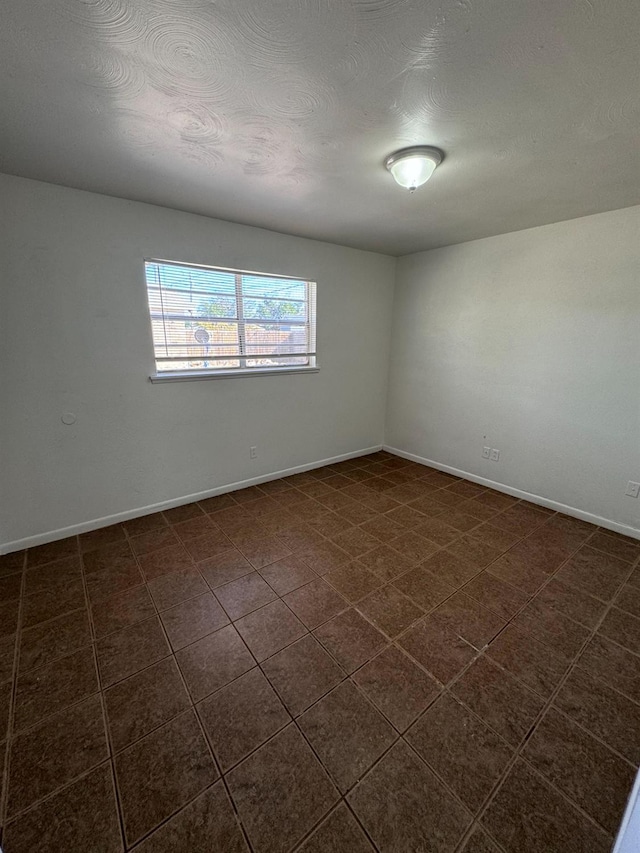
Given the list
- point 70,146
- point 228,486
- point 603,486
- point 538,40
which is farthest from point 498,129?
point 228,486

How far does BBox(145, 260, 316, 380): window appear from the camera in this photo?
8.46 ft

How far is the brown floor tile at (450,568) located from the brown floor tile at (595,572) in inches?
22.3

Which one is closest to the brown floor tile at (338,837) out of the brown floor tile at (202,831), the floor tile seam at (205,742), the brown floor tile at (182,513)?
the brown floor tile at (202,831)

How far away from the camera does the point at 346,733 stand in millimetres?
1248

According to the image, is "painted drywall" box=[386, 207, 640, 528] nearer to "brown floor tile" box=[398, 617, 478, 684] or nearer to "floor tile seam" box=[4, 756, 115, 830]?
"brown floor tile" box=[398, 617, 478, 684]

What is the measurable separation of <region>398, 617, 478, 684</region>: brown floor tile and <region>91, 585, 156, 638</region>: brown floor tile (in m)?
1.39

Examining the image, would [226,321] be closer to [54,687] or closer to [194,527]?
[194,527]

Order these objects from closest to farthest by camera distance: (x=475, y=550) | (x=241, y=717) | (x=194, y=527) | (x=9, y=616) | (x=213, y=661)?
(x=241, y=717), (x=213, y=661), (x=9, y=616), (x=475, y=550), (x=194, y=527)

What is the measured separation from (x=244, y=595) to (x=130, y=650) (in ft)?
1.94

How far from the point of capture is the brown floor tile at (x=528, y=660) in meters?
1.45

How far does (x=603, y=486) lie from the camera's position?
2625 mm

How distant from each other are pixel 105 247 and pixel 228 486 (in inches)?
83.7

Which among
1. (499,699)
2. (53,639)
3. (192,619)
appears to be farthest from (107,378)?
(499,699)

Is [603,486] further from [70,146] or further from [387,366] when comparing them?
[70,146]
